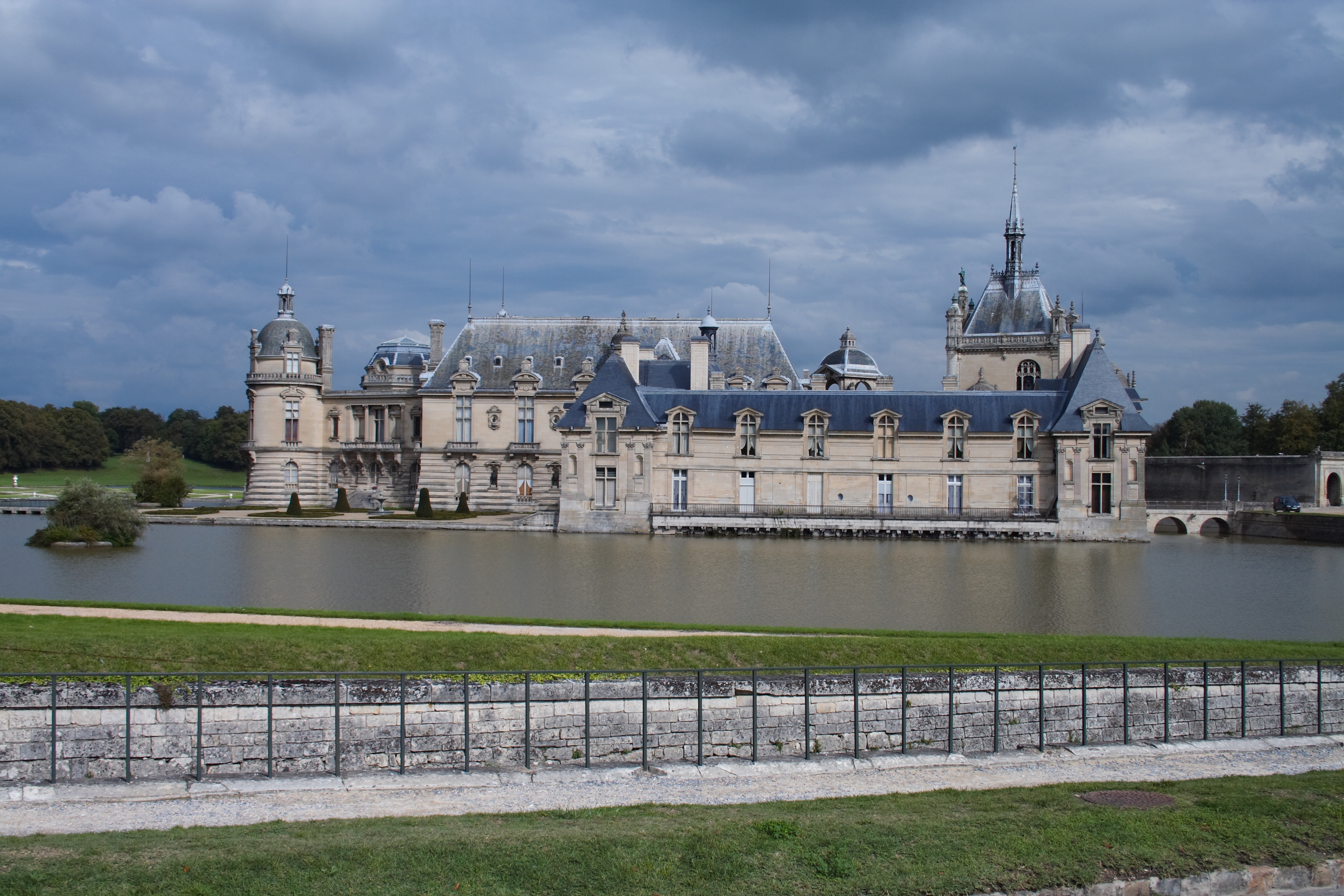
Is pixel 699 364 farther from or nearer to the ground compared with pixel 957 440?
farther from the ground

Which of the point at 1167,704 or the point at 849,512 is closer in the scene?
the point at 1167,704

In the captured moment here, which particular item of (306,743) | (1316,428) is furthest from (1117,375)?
(306,743)

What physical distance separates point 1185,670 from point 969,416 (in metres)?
33.2

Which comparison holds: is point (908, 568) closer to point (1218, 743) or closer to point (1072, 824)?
point (1218, 743)

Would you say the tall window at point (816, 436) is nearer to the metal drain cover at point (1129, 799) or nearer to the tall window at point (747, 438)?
the tall window at point (747, 438)

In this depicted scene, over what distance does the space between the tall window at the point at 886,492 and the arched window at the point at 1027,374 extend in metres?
17.8

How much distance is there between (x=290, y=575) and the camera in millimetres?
27875

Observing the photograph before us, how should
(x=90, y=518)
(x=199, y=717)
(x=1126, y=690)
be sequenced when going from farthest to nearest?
(x=90, y=518), (x=1126, y=690), (x=199, y=717)

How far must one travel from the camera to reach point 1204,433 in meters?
83.9

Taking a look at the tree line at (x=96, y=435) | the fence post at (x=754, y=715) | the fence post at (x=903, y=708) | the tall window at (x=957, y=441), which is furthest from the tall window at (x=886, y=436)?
the tree line at (x=96, y=435)

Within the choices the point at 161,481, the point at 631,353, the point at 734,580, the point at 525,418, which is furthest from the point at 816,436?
the point at 161,481

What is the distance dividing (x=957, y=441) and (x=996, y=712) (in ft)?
115

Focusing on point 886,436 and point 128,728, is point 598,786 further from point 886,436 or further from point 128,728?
point 886,436

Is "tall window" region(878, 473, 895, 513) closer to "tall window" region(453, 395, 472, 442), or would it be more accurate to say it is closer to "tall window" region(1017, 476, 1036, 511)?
"tall window" region(1017, 476, 1036, 511)
